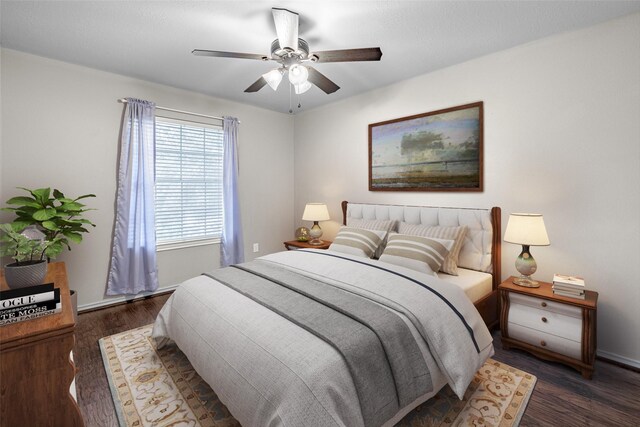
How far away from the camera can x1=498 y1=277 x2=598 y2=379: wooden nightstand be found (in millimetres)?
2047

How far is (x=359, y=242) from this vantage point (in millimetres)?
3107

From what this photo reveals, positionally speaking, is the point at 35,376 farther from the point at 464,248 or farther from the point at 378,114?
the point at 378,114

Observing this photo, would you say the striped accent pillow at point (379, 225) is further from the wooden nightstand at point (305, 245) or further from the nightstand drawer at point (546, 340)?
the nightstand drawer at point (546, 340)

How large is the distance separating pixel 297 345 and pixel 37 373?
44.2 inches

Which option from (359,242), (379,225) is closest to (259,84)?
(359,242)

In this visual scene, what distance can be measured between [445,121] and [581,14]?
1.23 m

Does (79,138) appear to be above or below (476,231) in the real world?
above

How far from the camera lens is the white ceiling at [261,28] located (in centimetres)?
207

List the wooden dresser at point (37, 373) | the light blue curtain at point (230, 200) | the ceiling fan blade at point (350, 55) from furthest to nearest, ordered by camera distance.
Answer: the light blue curtain at point (230, 200) < the ceiling fan blade at point (350, 55) < the wooden dresser at point (37, 373)

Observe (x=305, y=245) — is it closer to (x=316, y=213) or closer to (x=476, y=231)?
(x=316, y=213)

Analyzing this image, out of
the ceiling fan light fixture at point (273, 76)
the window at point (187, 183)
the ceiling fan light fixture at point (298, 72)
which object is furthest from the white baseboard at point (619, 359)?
the window at point (187, 183)

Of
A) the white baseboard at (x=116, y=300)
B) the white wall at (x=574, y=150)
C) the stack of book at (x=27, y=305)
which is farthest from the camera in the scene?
the white baseboard at (x=116, y=300)

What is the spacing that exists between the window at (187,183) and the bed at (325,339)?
174 centimetres

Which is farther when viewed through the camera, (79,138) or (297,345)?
(79,138)
